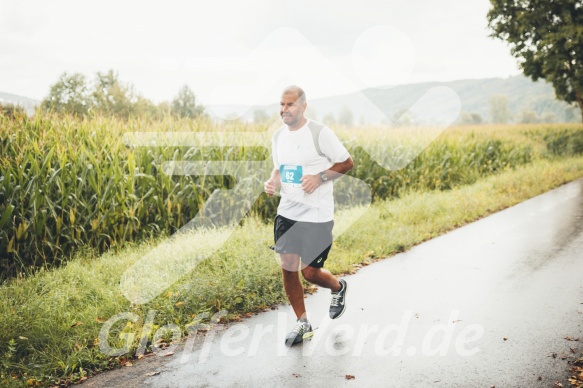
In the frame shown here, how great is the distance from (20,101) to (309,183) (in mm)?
6895

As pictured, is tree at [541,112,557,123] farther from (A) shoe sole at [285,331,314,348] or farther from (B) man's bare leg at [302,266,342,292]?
(A) shoe sole at [285,331,314,348]

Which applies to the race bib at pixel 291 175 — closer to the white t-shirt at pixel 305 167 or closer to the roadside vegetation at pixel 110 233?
the white t-shirt at pixel 305 167

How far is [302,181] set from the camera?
4.08 meters

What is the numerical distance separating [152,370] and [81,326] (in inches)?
40.5

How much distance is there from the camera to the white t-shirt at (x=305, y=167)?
4199mm

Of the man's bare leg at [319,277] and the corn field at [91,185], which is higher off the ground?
the corn field at [91,185]

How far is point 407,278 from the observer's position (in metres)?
6.34

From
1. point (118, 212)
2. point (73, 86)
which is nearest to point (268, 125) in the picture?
point (118, 212)

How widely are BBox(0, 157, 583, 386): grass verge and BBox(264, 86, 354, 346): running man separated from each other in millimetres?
1222

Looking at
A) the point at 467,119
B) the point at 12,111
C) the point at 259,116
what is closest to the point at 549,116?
the point at 467,119

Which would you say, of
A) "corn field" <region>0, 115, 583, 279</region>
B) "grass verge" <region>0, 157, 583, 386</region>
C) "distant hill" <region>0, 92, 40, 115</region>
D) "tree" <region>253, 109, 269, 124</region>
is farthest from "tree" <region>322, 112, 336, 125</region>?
"distant hill" <region>0, 92, 40, 115</region>

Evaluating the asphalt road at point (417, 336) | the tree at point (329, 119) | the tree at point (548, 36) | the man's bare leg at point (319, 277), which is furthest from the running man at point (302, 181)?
the tree at point (548, 36)

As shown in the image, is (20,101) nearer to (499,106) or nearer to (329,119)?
(329,119)

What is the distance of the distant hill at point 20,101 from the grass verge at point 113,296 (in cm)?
333
